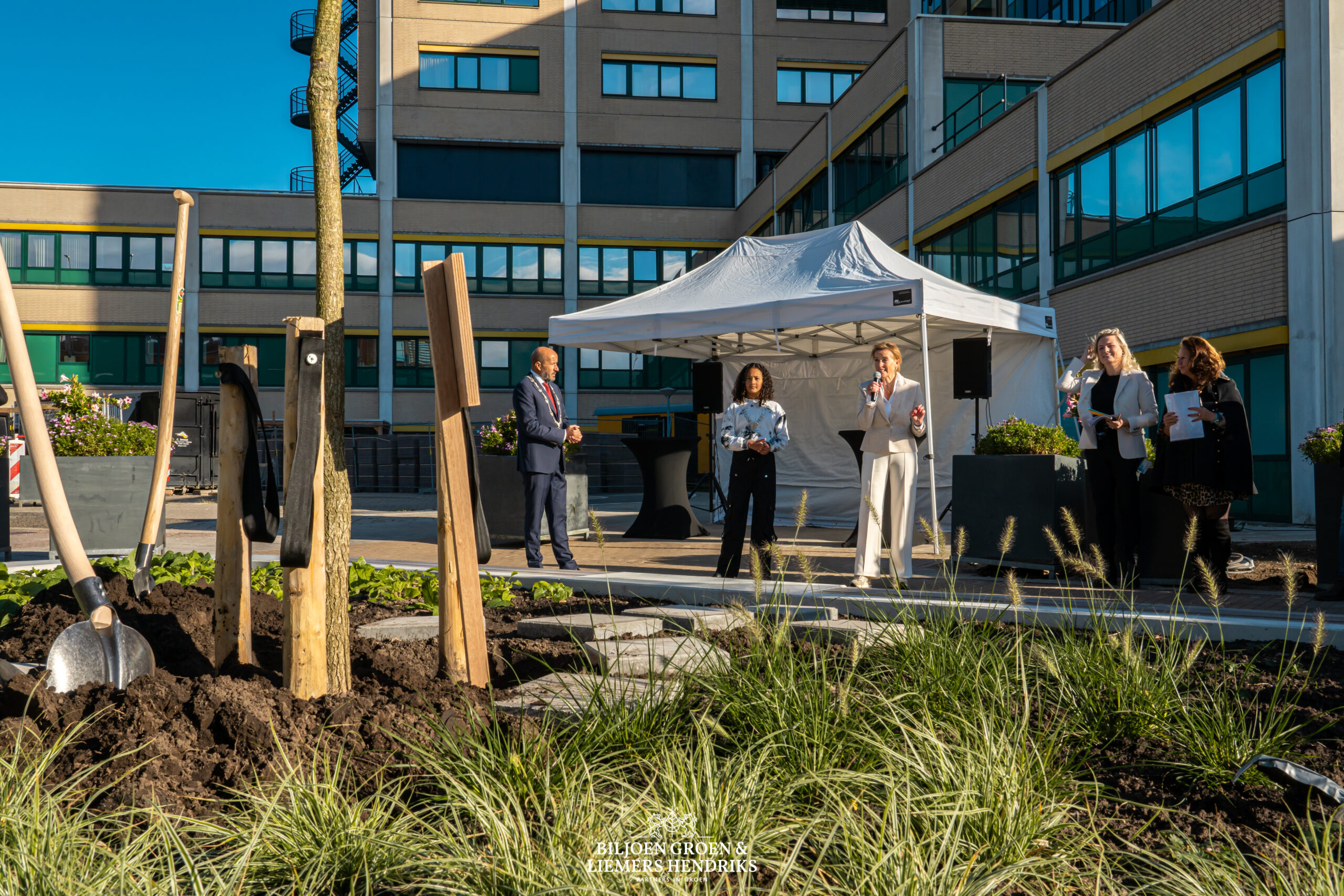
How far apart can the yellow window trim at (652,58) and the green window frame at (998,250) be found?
Result: 17385mm

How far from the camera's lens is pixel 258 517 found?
131 inches

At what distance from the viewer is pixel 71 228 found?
115ft

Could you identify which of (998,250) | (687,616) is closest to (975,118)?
(998,250)

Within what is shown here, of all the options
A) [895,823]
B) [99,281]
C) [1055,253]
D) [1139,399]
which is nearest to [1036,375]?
[1139,399]

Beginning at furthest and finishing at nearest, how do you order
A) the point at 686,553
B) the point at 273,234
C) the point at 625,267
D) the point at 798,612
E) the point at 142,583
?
the point at 625,267, the point at 273,234, the point at 686,553, the point at 798,612, the point at 142,583

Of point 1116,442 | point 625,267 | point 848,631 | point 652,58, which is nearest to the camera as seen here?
point 848,631

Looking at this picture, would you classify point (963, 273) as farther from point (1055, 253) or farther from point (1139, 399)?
point (1139, 399)

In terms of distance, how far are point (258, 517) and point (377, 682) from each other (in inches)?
26.5

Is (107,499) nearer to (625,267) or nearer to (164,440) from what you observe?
(164,440)

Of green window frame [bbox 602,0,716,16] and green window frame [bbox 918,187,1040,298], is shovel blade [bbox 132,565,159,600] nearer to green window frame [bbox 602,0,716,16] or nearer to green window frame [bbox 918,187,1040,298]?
green window frame [bbox 918,187,1040,298]

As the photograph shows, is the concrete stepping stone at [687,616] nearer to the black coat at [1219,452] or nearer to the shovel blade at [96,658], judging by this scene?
the shovel blade at [96,658]

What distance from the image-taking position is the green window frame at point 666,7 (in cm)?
3675

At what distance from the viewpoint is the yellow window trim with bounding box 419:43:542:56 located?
35.6 m

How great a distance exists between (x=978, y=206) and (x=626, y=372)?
18.4m
